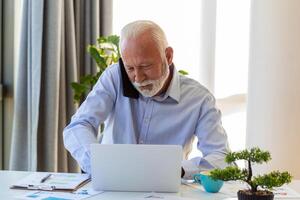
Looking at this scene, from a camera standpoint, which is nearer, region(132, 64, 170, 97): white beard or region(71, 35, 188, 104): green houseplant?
region(132, 64, 170, 97): white beard

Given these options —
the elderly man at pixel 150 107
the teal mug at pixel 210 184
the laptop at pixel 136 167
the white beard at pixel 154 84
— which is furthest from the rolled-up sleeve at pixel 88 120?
the teal mug at pixel 210 184

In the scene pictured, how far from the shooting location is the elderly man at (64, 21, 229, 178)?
198cm

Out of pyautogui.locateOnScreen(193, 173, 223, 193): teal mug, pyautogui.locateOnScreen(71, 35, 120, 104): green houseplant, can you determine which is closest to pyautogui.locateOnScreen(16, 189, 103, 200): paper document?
pyautogui.locateOnScreen(193, 173, 223, 193): teal mug

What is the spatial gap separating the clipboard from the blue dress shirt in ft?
1.02

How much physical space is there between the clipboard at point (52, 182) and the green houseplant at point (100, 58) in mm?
1350

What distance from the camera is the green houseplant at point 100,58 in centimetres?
308

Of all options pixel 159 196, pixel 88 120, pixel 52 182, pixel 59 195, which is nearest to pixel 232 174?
pixel 159 196

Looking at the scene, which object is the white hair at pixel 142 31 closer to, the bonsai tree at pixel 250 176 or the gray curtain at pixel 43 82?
the bonsai tree at pixel 250 176

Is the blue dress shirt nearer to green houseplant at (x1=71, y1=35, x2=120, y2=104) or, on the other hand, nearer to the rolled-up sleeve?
the rolled-up sleeve

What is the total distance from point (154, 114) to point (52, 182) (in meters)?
0.63

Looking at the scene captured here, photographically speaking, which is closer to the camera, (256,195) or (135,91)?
(256,195)

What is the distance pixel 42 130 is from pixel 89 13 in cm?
91

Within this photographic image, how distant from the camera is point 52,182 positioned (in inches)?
66.4

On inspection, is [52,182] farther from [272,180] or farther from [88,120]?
[272,180]
